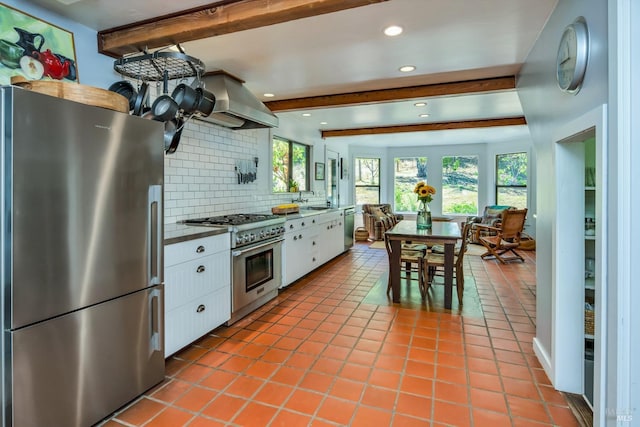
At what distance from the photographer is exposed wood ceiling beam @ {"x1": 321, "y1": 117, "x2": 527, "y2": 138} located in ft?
18.2

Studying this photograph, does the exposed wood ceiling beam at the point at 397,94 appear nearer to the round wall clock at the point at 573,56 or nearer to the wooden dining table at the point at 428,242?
the wooden dining table at the point at 428,242

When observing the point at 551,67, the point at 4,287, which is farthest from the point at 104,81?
the point at 551,67

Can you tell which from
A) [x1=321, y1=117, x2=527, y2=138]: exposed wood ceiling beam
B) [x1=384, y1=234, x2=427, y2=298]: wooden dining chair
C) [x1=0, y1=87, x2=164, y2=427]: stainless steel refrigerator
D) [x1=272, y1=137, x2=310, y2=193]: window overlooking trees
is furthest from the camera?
[x1=321, y1=117, x2=527, y2=138]: exposed wood ceiling beam

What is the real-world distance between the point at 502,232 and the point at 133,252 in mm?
5640

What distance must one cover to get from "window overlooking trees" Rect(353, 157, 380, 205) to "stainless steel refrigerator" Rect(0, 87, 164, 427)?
742 centimetres

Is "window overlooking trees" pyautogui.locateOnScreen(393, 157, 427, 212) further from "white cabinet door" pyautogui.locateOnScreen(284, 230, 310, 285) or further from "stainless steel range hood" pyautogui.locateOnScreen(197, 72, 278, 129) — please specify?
"stainless steel range hood" pyautogui.locateOnScreen(197, 72, 278, 129)

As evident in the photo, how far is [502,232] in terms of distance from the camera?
5648 millimetres

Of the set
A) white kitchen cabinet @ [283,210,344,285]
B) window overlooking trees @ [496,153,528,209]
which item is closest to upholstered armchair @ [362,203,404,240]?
white kitchen cabinet @ [283,210,344,285]

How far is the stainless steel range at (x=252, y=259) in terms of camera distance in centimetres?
303

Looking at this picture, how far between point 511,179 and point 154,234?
8.19m

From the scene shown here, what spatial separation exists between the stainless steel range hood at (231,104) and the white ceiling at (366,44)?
0.13 meters

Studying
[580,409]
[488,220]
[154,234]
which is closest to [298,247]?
[154,234]

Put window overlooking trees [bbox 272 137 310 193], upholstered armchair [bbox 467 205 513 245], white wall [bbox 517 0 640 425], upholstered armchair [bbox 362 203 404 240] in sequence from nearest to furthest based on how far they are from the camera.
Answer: white wall [bbox 517 0 640 425] < window overlooking trees [bbox 272 137 310 193] < upholstered armchair [bbox 467 205 513 245] < upholstered armchair [bbox 362 203 404 240]

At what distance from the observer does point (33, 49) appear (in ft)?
6.50
